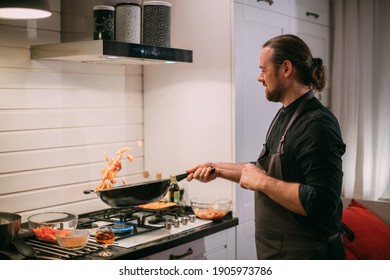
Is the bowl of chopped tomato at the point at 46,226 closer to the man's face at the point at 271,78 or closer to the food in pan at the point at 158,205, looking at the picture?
the food in pan at the point at 158,205

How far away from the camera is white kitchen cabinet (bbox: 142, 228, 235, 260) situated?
2.06m

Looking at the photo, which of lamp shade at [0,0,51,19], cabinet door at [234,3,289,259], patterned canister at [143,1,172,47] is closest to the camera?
lamp shade at [0,0,51,19]

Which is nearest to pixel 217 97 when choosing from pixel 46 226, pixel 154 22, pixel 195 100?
pixel 195 100

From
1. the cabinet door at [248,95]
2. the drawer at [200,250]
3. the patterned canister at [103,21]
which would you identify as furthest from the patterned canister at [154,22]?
the drawer at [200,250]

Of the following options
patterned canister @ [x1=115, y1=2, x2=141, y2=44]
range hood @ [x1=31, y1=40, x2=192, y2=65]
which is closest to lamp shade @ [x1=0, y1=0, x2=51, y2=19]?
range hood @ [x1=31, y1=40, x2=192, y2=65]

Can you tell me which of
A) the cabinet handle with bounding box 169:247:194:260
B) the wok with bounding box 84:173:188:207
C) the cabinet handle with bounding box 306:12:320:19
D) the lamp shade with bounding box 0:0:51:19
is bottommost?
the cabinet handle with bounding box 169:247:194:260

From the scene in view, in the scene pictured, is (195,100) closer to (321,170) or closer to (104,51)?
(104,51)

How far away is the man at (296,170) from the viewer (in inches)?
64.3

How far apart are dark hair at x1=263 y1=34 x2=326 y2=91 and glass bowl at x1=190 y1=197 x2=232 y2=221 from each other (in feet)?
2.31

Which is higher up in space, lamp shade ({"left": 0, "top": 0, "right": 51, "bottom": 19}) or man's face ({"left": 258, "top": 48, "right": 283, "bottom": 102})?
lamp shade ({"left": 0, "top": 0, "right": 51, "bottom": 19})

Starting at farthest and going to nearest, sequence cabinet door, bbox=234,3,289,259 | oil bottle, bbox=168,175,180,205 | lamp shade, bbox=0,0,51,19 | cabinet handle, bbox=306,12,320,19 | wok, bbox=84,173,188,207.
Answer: cabinet handle, bbox=306,12,320,19 < oil bottle, bbox=168,175,180,205 < cabinet door, bbox=234,3,289,259 < wok, bbox=84,173,188,207 < lamp shade, bbox=0,0,51,19

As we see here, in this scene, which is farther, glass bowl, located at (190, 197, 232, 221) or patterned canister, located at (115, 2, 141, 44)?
glass bowl, located at (190, 197, 232, 221)

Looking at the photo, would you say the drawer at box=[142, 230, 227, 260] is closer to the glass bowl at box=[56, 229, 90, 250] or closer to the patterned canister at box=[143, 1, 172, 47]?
the glass bowl at box=[56, 229, 90, 250]
